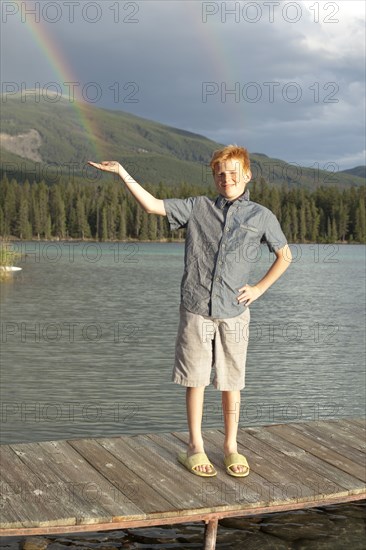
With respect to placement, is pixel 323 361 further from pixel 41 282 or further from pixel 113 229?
pixel 113 229

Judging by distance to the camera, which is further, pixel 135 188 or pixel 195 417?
pixel 195 417

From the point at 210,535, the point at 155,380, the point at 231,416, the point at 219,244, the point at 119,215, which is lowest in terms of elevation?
the point at 155,380

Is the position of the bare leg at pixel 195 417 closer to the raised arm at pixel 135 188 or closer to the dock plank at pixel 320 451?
the dock plank at pixel 320 451

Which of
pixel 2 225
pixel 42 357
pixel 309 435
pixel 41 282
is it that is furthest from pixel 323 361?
pixel 2 225

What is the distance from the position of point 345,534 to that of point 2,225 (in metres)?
129

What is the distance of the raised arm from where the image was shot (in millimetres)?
5652

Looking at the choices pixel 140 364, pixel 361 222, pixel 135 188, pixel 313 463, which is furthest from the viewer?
pixel 361 222

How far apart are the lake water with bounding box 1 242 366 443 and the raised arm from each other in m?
1.00

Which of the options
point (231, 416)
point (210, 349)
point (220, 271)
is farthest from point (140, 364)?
point (220, 271)

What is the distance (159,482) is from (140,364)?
11873 mm

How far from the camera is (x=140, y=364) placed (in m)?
18.3

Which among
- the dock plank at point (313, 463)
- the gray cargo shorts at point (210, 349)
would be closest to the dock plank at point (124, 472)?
the gray cargo shorts at point (210, 349)

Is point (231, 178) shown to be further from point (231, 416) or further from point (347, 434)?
point (347, 434)

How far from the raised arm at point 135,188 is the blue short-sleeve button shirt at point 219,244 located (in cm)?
10
